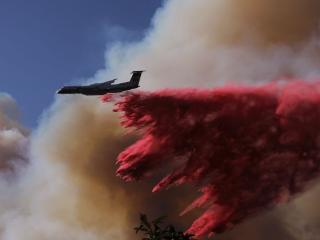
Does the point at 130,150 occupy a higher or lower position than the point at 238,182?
higher

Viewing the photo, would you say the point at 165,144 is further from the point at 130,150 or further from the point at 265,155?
the point at 265,155

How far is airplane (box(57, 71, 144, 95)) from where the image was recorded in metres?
80.4

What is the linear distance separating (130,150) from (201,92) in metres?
12.8

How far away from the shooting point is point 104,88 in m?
80.1

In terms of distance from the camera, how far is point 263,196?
3265 inches

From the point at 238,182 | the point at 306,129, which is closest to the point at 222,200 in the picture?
the point at 238,182

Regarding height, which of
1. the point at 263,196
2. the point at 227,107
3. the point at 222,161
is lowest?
the point at 263,196

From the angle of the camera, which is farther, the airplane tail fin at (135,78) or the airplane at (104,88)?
the airplane tail fin at (135,78)

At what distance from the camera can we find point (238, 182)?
8294cm

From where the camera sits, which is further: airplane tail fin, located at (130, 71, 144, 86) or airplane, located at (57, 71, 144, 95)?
airplane tail fin, located at (130, 71, 144, 86)

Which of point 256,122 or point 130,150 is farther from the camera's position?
point 256,122

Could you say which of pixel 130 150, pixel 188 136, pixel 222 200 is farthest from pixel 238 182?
pixel 130 150

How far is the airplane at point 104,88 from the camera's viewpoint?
3164 inches

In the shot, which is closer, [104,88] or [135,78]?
[104,88]
